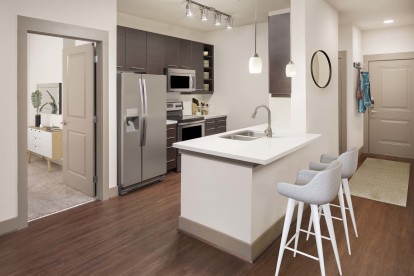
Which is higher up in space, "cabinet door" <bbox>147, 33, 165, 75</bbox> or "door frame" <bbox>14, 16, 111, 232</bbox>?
"cabinet door" <bbox>147, 33, 165, 75</bbox>

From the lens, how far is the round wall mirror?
3928mm

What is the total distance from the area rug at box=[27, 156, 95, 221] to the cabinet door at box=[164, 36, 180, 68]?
2672 mm

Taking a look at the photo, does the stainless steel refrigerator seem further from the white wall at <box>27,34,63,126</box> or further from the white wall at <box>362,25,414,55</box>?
the white wall at <box>362,25,414,55</box>

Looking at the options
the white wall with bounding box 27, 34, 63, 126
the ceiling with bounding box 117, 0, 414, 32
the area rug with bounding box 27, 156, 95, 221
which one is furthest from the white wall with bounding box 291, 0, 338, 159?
the white wall with bounding box 27, 34, 63, 126

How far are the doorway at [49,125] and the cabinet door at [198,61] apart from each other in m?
2.28

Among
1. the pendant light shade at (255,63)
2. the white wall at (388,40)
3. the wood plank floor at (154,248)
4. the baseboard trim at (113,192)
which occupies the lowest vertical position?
the wood plank floor at (154,248)

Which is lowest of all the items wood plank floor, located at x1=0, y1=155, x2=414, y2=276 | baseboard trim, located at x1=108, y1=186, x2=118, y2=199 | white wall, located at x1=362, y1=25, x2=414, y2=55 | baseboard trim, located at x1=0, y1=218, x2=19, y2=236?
wood plank floor, located at x1=0, y1=155, x2=414, y2=276

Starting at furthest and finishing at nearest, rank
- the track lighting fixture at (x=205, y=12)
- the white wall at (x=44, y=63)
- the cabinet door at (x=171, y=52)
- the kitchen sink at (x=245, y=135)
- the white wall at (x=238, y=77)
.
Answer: the white wall at (x=238, y=77), the white wall at (x=44, y=63), the cabinet door at (x=171, y=52), the track lighting fixture at (x=205, y=12), the kitchen sink at (x=245, y=135)

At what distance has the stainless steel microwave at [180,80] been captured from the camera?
215 inches

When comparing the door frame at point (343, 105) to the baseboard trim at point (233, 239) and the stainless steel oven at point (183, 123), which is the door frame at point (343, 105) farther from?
the baseboard trim at point (233, 239)

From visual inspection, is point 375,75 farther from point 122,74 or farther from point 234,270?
point 234,270

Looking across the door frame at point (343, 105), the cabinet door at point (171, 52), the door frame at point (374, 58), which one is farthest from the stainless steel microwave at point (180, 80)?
the door frame at point (374, 58)

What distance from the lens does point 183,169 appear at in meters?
2.98

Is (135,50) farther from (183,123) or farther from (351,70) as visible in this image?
(351,70)
